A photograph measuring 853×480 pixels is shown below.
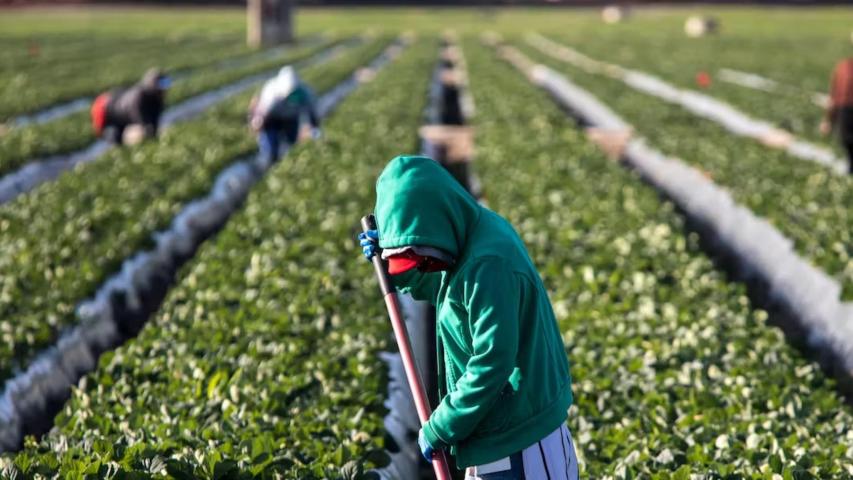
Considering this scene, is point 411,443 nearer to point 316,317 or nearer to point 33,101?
point 316,317

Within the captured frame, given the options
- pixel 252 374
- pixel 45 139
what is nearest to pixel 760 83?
pixel 45 139

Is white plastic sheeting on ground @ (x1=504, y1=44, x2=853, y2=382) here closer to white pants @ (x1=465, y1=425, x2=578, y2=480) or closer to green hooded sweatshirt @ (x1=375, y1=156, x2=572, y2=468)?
white pants @ (x1=465, y1=425, x2=578, y2=480)

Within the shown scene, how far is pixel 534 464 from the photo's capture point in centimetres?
374

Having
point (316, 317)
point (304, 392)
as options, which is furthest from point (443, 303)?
point (316, 317)

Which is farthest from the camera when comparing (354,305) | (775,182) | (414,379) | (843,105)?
(843,105)

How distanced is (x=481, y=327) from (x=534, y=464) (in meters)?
0.64

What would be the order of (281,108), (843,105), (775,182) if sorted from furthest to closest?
(281,108)
(843,105)
(775,182)

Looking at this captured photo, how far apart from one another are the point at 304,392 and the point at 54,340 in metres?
2.77

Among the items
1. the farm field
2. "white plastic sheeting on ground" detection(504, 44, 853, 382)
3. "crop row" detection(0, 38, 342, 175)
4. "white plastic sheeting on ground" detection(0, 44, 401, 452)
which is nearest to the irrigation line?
"crop row" detection(0, 38, 342, 175)

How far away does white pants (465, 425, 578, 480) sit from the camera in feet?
12.3

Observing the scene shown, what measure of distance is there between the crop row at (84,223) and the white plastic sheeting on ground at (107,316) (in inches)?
4.8

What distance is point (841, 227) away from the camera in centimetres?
1071

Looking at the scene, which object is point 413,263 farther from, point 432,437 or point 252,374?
point 252,374

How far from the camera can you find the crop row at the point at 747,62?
73.9ft
